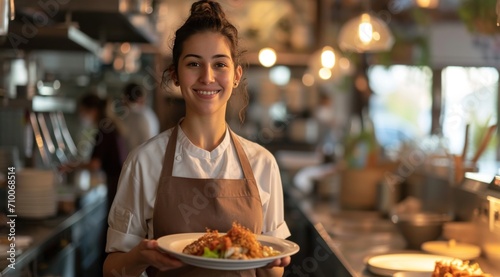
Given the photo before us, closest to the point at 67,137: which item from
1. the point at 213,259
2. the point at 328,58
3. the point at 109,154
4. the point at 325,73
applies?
the point at 109,154

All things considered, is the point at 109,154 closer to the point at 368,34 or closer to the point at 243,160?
the point at 368,34

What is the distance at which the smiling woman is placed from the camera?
5.89ft

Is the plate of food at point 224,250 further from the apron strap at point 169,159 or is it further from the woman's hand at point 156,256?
the apron strap at point 169,159

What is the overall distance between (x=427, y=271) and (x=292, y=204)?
3.43 meters

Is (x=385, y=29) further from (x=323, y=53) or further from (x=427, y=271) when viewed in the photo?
(x=427, y=271)

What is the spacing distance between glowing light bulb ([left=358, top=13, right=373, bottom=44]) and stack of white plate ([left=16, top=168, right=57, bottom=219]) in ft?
7.32

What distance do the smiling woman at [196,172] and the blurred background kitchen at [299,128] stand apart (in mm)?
198

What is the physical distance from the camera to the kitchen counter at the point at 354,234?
2.91m

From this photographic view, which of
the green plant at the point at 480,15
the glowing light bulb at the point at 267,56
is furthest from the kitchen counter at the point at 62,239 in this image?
the green plant at the point at 480,15

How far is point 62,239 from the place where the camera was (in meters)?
3.83

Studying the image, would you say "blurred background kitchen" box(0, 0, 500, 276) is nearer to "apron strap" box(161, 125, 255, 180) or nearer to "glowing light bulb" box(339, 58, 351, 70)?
"glowing light bulb" box(339, 58, 351, 70)

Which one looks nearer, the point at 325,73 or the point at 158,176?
the point at 158,176

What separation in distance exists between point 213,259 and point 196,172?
38 centimetres

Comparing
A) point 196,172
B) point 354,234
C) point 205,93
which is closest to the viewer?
point 205,93
